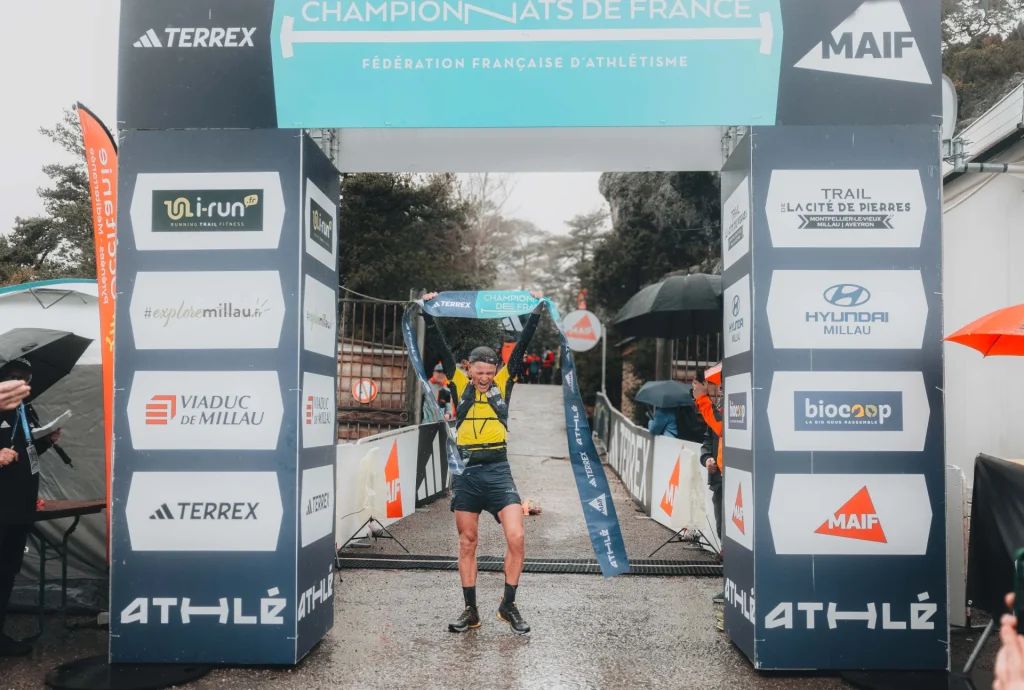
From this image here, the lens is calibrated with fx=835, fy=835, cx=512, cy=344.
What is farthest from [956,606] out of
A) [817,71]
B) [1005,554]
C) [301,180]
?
[301,180]

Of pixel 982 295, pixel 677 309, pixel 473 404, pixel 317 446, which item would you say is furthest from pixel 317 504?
pixel 982 295

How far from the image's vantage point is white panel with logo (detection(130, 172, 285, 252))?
4.96 meters

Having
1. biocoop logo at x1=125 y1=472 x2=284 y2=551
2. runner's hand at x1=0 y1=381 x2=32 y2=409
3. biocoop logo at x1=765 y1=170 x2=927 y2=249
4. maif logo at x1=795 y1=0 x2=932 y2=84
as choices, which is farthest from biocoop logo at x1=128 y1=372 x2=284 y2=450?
maif logo at x1=795 y1=0 x2=932 y2=84

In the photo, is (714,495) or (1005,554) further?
(714,495)

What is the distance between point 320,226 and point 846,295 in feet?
10.6

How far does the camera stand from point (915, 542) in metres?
4.75

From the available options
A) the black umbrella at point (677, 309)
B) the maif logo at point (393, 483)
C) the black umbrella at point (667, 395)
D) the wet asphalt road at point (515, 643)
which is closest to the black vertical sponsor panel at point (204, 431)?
the wet asphalt road at point (515, 643)

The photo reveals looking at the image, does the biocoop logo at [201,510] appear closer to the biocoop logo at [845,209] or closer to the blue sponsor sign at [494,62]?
the blue sponsor sign at [494,62]

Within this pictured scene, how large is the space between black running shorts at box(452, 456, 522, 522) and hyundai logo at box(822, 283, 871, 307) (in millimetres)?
2308

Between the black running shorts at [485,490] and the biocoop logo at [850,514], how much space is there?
175cm

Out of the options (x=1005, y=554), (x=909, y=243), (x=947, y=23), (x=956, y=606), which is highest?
(x=947, y=23)

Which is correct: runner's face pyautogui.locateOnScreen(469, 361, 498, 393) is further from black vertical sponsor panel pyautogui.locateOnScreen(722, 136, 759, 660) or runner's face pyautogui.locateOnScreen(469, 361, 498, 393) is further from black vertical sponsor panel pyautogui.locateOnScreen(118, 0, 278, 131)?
black vertical sponsor panel pyautogui.locateOnScreen(118, 0, 278, 131)

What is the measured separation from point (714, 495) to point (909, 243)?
3485mm

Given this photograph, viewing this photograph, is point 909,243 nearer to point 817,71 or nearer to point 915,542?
point 817,71
